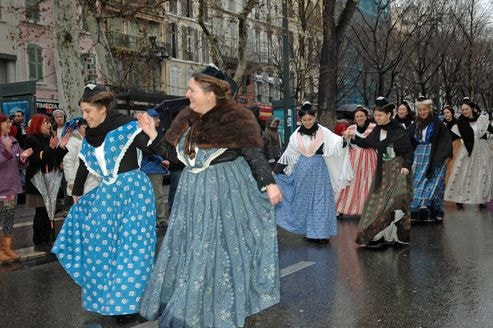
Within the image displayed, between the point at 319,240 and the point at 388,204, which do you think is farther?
the point at 319,240

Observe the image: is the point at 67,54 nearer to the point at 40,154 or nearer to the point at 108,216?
the point at 40,154

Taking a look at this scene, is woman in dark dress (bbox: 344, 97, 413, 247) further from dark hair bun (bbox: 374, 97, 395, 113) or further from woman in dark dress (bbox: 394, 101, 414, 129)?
woman in dark dress (bbox: 394, 101, 414, 129)

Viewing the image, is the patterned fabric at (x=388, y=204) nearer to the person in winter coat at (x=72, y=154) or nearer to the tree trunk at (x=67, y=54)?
the person in winter coat at (x=72, y=154)

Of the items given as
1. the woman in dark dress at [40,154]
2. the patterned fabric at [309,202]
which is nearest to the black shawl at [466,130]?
the patterned fabric at [309,202]

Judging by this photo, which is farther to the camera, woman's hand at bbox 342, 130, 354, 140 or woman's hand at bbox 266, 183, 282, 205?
woman's hand at bbox 342, 130, 354, 140

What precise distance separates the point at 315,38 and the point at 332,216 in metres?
24.8

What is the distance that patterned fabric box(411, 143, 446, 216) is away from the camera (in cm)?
970

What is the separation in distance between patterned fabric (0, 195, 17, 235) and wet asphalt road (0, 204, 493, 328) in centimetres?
53

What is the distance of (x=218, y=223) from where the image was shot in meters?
3.97

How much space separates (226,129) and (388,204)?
12.9 ft

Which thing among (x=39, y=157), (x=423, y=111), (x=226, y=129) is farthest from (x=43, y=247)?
(x=423, y=111)

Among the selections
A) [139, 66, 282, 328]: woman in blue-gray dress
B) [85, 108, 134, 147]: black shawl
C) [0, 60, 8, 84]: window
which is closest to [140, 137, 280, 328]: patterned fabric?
[139, 66, 282, 328]: woman in blue-gray dress

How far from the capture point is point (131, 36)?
40250 millimetres

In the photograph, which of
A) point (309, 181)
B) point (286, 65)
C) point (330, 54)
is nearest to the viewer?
point (309, 181)
